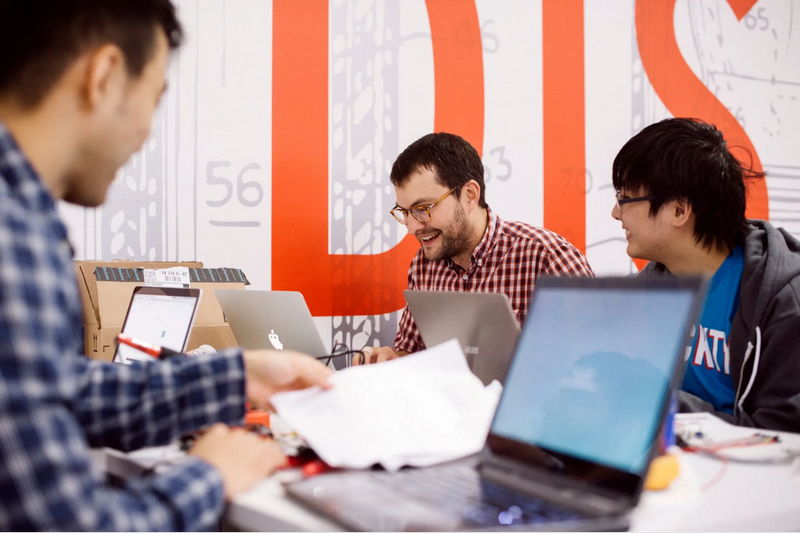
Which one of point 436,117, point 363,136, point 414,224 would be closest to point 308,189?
point 363,136

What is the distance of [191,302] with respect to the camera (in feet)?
5.12

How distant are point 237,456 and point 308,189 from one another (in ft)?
5.95

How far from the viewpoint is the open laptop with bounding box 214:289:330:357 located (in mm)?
1510

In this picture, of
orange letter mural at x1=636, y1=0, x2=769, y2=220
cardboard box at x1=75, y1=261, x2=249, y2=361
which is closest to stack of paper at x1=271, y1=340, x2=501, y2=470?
cardboard box at x1=75, y1=261, x2=249, y2=361

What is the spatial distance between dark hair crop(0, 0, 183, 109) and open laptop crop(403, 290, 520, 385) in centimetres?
74

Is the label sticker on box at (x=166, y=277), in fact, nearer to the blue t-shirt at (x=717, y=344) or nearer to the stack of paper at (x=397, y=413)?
the stack of paper at (x=397, y=413)

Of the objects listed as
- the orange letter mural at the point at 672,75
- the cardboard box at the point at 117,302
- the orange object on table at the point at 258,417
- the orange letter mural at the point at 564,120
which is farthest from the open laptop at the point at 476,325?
the orange letter mural at the point at 672,75

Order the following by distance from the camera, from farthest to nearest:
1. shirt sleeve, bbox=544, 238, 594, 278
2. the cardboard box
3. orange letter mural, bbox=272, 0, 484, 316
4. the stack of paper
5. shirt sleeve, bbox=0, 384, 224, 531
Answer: orange letter mural, bbox=272, 0, 484, 316 < shirt sleeve, bbox=544, 238, 594, 278 < the cardboard box < the stack of paper < shirt sleeve, bbox=0, 384, 224, 531

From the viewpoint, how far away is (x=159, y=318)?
1641mm

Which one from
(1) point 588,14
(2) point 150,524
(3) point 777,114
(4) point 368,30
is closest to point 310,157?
(4) point 368,30

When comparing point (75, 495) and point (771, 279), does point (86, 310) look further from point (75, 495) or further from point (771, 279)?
point (771, 279)

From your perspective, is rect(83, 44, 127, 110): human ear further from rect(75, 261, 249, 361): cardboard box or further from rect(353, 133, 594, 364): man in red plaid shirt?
rect(353, 133, 594, 364): man in red plaid shirt

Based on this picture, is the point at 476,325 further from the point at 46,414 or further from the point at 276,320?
the point at 46,414

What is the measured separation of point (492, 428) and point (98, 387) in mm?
543
